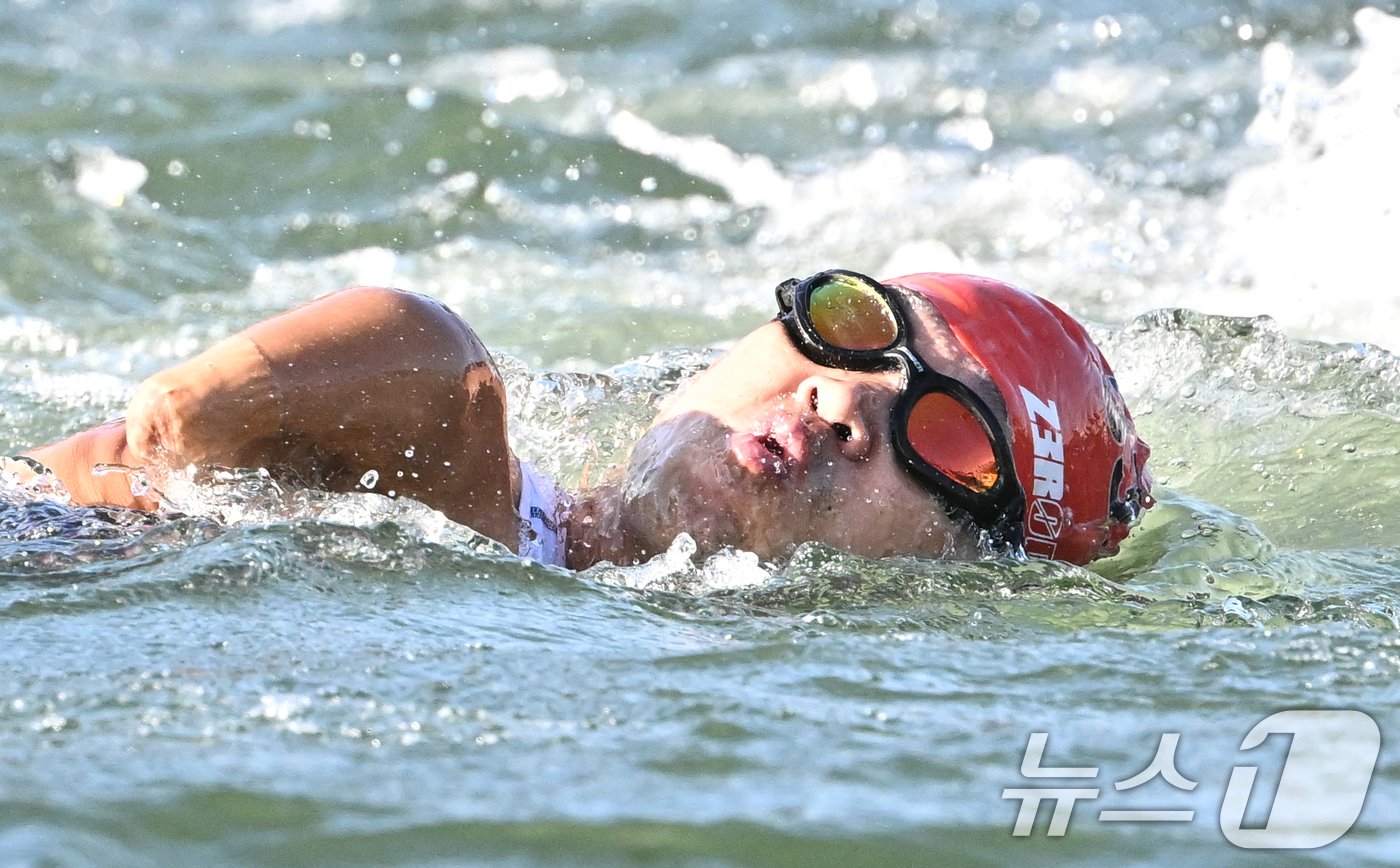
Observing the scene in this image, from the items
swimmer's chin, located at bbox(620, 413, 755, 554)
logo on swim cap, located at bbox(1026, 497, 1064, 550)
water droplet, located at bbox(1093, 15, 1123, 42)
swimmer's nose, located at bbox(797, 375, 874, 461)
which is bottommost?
logo on swim cap, located at bbox(1026, 497, 1064, 550)

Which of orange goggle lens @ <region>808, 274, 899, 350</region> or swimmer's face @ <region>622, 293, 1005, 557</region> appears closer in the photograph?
swimmer's face @ <region>622, 293, 1005, 557</region>

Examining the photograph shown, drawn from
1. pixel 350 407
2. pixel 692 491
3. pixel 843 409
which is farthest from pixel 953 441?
pixel 350 407

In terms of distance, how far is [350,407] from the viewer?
2955 mm

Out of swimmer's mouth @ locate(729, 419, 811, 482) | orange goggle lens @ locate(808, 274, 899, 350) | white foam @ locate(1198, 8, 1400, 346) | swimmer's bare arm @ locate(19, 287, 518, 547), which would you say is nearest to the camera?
swimmer's bare arm @ locate(19, 287, 518, 547)

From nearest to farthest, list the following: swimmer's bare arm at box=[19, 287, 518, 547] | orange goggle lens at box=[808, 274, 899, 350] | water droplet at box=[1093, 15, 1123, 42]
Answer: swimmer's bare arm at box=[19, 287, 518, 547] < orange goggle lens at box=[808, 274, 899, 350] < water droplet at box=[1093, 15, 1123, 42]

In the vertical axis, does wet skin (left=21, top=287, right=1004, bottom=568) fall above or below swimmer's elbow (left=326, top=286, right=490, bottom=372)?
below

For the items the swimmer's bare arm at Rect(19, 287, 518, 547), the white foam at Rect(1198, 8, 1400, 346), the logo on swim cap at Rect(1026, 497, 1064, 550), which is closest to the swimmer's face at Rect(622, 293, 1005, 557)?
the logo on swim cap at Rect(1026, 497, 1064, 550)

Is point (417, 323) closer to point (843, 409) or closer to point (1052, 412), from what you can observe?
point (843, 409)

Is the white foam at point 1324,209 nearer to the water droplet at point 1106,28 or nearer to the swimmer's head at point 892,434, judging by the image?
the water droplet at point 1106,28

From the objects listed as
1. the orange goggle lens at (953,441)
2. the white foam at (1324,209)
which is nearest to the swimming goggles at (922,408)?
the orange goggle lens at (953,441)

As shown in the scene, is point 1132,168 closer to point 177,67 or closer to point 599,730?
point 177,67

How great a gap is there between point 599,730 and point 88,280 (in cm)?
521

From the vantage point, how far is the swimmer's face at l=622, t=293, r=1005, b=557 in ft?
10.5

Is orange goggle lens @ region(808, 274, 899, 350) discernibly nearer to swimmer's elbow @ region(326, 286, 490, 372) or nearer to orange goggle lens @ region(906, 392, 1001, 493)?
orange goggle lens @ region(906, 392, 1001, 493)
